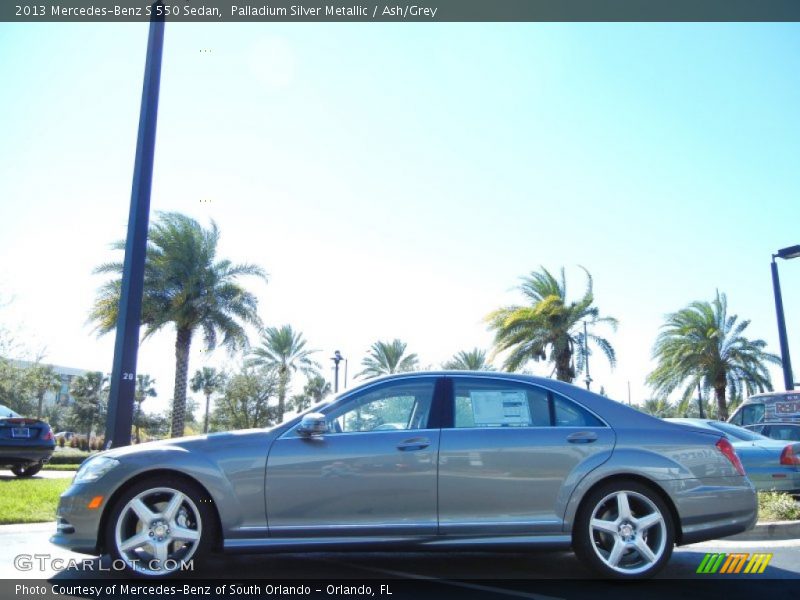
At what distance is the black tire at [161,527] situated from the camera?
4398 mm

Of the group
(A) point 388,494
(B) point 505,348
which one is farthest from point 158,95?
(B) point 505,348

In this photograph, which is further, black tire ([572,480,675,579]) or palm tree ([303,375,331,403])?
Result: palm tree ([303,375,331,403])

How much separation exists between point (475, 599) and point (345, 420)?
1.49 metres

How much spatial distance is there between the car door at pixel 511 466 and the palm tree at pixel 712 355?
23893 millimetres

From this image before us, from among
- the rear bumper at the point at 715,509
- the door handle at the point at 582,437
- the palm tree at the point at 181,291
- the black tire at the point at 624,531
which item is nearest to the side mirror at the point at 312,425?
the door handle at the point at 582,437

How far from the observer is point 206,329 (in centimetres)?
2309

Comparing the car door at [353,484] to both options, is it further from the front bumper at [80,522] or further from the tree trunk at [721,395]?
the tree trunk at [721,395]

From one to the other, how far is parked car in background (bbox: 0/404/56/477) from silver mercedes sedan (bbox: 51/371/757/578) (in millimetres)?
8986

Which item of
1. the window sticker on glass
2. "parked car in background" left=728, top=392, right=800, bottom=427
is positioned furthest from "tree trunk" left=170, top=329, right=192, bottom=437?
the window sticker on glass

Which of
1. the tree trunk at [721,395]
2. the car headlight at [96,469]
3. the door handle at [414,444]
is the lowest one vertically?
the car headlight at [96,469]

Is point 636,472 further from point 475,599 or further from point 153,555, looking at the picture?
point 153,555

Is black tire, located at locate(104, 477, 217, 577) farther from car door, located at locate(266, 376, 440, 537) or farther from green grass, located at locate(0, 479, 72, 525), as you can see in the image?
green grass, located at locate(0, 479, 72, 525)

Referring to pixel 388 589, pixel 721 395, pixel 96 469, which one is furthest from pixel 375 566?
pixel 721 395

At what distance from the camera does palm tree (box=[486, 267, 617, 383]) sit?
24484 mm
